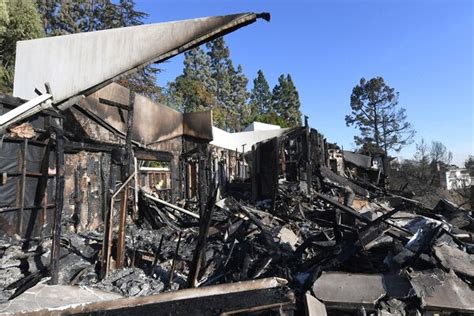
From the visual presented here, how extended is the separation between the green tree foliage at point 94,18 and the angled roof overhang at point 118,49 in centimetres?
1878

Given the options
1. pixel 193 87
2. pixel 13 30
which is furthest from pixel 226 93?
pixel 13 30

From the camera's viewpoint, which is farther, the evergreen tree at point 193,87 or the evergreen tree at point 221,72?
the evergreen tree at point 221,72

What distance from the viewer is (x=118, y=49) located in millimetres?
5078

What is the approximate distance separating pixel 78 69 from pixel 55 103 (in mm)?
719

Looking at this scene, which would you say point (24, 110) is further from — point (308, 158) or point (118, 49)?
point (308, 158)

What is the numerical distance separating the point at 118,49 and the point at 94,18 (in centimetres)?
2344

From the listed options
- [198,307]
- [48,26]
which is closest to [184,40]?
[198,307]

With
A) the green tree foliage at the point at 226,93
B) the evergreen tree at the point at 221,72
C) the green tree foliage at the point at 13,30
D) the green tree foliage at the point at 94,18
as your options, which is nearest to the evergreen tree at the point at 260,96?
the green tree foliage at the point at 226,93

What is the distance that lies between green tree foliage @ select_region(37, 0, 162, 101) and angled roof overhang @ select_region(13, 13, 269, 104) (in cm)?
1878

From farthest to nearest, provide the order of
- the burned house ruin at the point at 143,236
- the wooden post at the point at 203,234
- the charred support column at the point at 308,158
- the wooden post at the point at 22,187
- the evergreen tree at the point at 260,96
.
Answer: the evergreen tree at the point at 260,96 → the charred support column at the point at 308,158 → the wooden post at the point at 22,187 → the wooden post at the point at 203,234 → the burned house ruin at the point at 143,236

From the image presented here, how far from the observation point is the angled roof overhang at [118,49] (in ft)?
15.9

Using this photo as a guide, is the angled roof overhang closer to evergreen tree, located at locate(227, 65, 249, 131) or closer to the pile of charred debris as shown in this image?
the pile of charred debris

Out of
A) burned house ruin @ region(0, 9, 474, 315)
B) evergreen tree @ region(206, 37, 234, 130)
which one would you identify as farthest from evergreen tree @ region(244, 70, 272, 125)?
burned house ruin @ region(0, 9, 474, 315)

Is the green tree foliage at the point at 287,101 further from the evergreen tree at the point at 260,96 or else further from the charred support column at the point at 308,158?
the charred support column at the point at 308,158
